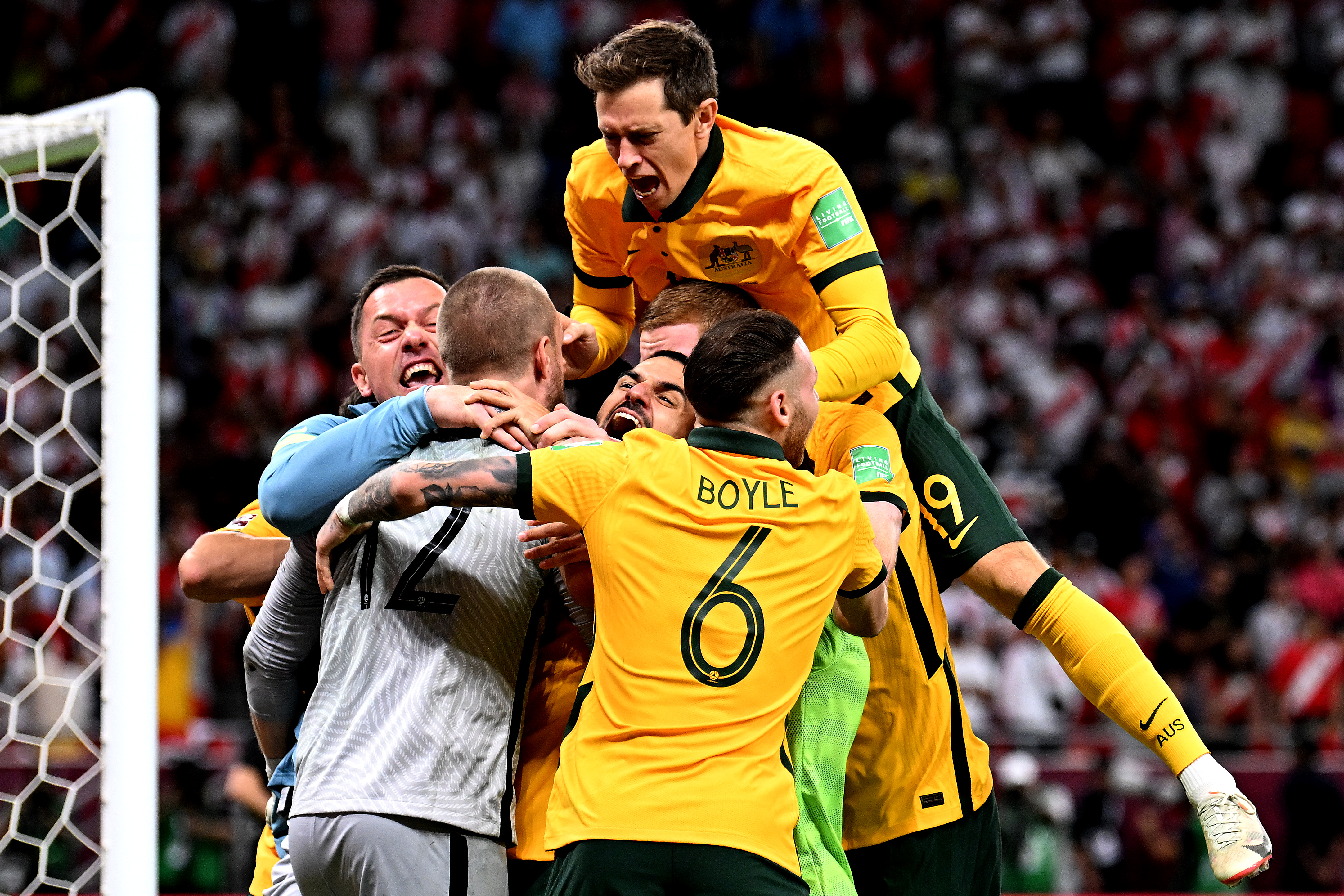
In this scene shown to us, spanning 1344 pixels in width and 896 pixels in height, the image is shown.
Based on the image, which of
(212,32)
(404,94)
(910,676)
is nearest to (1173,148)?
(404,94)

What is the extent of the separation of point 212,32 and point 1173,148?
30.3 feet

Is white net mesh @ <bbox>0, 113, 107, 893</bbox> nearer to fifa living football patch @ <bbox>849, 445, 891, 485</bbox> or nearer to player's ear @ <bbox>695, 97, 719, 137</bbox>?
player's ear @ <bbox>695, 97, 719, 137</bbox>

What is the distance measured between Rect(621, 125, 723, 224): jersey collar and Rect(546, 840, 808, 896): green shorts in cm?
196

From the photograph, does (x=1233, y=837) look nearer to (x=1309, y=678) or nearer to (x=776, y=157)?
(x=776, y=157)

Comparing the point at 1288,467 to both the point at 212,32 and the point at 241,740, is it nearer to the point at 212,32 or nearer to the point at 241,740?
the point at 241,740

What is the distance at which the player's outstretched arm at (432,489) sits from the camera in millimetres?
3180

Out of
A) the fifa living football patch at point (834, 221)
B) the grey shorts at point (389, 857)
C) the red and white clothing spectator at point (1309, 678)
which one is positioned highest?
the fifa living football patch at point (834, 221)

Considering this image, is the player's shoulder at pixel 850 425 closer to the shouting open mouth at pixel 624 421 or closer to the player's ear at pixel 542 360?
the shouting open mouth at pixel 624 421

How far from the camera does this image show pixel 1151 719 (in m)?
4.34

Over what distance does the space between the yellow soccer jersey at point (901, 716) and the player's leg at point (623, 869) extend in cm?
141

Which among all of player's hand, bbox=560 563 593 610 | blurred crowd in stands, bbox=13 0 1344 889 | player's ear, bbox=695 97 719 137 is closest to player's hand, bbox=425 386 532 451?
player's hand, bbox=560 563 593 610

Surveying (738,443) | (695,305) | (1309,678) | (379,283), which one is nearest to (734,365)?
(738,443)

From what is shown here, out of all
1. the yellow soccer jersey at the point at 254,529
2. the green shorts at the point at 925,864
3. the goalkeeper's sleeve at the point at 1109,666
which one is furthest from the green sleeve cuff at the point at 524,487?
the goalkeeper's sleeve at the point at 1109,666

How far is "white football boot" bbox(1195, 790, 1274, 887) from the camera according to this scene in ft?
13.0
